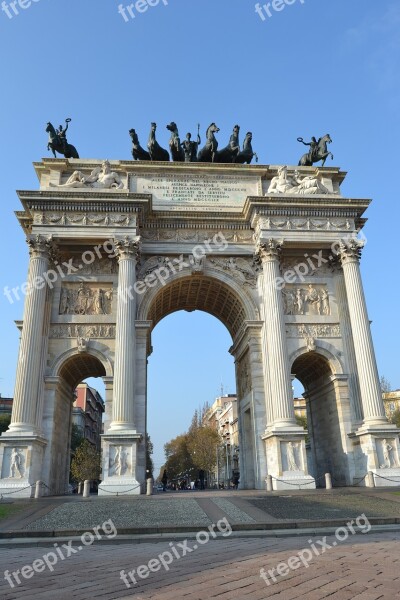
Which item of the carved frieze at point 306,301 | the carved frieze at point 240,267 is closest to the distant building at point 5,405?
the carved frieze at point 240,267

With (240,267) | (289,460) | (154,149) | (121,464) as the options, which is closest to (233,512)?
(289,460)

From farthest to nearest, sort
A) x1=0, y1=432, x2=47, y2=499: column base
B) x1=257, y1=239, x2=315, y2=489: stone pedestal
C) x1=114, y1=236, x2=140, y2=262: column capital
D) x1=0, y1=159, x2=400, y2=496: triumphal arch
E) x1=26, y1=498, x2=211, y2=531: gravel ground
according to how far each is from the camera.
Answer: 1. x1=114, y1=236, x2=140, y2=262: column capital
2. x1=0, y1=159, x2=400, y2=496: triumphal arch
3. x1=257, y1=239, x2=315, y2=489: stone pedestal
4. x1=0, y1=432, x2=47, y2=499: column base
5. x1=26, y1=498, x2=211, y2=531: gravel ground

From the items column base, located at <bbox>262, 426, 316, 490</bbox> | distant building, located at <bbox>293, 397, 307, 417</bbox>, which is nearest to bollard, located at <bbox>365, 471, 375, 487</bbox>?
column base, located at <bbox>262, 426, 316, 490</bbox>

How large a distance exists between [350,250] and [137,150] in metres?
14.1

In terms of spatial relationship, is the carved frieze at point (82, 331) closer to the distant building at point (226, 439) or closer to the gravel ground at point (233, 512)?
the gravel ground at point (233, 512)

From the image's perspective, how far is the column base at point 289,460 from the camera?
73.8ft

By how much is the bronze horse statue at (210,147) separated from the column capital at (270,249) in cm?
744

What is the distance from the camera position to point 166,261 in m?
28.5

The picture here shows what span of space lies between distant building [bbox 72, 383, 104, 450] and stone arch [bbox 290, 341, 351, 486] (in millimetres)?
54155

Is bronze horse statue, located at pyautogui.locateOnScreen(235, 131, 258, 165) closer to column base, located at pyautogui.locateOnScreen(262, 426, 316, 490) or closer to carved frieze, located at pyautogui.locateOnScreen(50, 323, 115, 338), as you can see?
carved frieze, located at pyautogui.locateOnScreen(50, 323, 115, 338)

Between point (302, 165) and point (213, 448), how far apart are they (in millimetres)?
53623

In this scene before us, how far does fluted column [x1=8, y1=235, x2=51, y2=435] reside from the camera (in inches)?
916

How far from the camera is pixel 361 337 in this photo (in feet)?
85.3

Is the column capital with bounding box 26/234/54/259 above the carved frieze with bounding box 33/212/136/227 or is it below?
below
